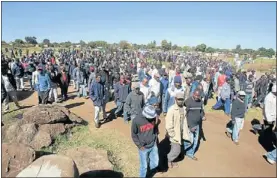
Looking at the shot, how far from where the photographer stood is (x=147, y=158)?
577 cm

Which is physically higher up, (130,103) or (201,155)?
(130,103)

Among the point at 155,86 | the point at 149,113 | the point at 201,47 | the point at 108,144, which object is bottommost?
the point at 108,144

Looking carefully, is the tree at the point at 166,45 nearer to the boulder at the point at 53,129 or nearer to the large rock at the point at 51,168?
the boulder at the point at 53,129

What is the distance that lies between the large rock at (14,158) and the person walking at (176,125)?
3.15 meters

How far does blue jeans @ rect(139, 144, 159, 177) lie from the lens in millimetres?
5617

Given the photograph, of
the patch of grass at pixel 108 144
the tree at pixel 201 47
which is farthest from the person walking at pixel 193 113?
the tree at pixel 201 47

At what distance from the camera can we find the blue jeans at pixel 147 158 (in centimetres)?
562

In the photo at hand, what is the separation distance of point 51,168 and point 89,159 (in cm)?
230

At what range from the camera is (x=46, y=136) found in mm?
7930

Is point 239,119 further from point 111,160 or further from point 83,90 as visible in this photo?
point 83,90

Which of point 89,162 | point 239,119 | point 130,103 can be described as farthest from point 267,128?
point 89,162

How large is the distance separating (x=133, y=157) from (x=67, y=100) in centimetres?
699

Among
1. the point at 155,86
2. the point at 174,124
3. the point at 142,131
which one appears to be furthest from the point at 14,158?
the point at 155,86

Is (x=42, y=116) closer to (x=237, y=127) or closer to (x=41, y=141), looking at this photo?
(x=41, y=141)
